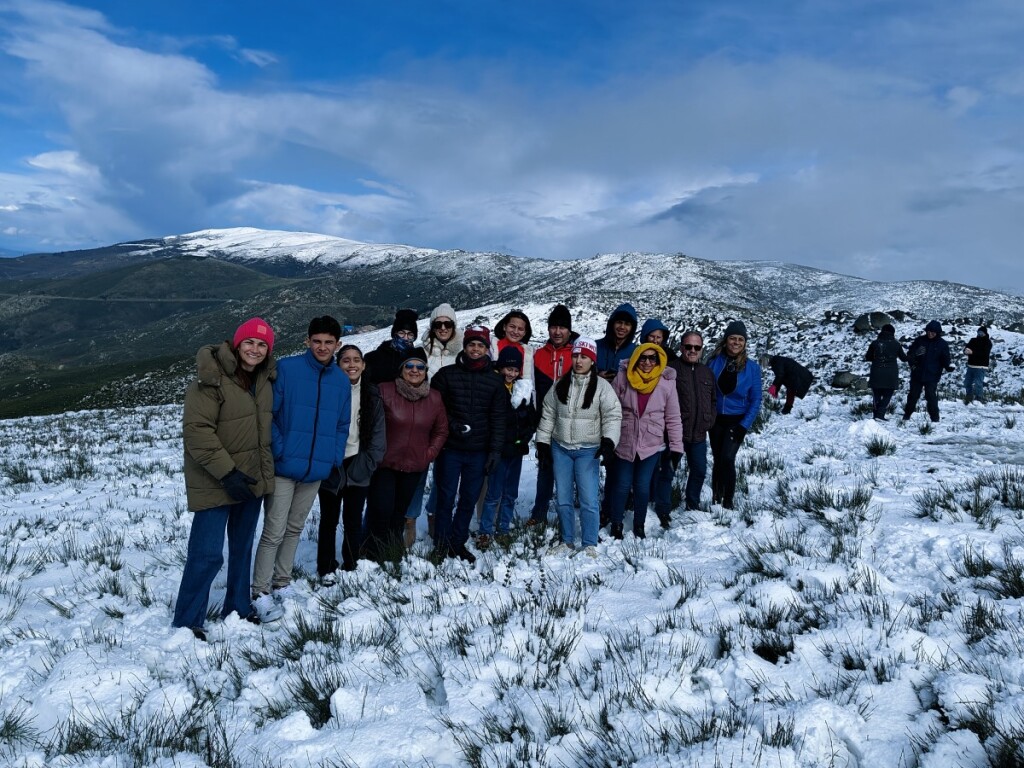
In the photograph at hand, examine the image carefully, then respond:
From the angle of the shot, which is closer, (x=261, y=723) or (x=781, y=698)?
(x=781, y=698)

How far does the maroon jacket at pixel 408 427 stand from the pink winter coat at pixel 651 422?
75.2 inches

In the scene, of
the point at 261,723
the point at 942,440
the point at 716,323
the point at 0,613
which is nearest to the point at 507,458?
the point at 261,723

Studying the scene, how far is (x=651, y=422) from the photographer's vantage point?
5375mm

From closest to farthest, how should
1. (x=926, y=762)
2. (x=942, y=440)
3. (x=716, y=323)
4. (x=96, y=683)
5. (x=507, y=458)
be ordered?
(x=926, y=762), (x=96, y=683), (x=507, y=458), (x=942, y=440), (x=716, y=323)

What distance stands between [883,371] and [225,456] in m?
12.2

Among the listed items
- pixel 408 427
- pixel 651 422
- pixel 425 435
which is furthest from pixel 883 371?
pixel 408 427

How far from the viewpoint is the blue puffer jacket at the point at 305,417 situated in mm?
4211

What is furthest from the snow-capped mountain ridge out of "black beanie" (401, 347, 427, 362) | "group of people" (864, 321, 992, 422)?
"black beanie" (401, 347, 427, 362)

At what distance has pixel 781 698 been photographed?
272cm

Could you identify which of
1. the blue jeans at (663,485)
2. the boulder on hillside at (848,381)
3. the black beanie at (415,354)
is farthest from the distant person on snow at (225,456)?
the boulder on hillside at (848,381)

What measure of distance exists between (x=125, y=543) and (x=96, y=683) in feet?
10.8

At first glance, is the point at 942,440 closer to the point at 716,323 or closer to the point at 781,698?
the point at 781,698

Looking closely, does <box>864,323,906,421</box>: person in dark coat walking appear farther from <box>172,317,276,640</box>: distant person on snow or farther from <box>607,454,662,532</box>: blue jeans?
<box>172,317,276,640</box>: distant person on snow

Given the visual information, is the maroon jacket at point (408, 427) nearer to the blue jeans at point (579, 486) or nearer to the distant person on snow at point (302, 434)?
the distant person on snow at point (302, 434)
